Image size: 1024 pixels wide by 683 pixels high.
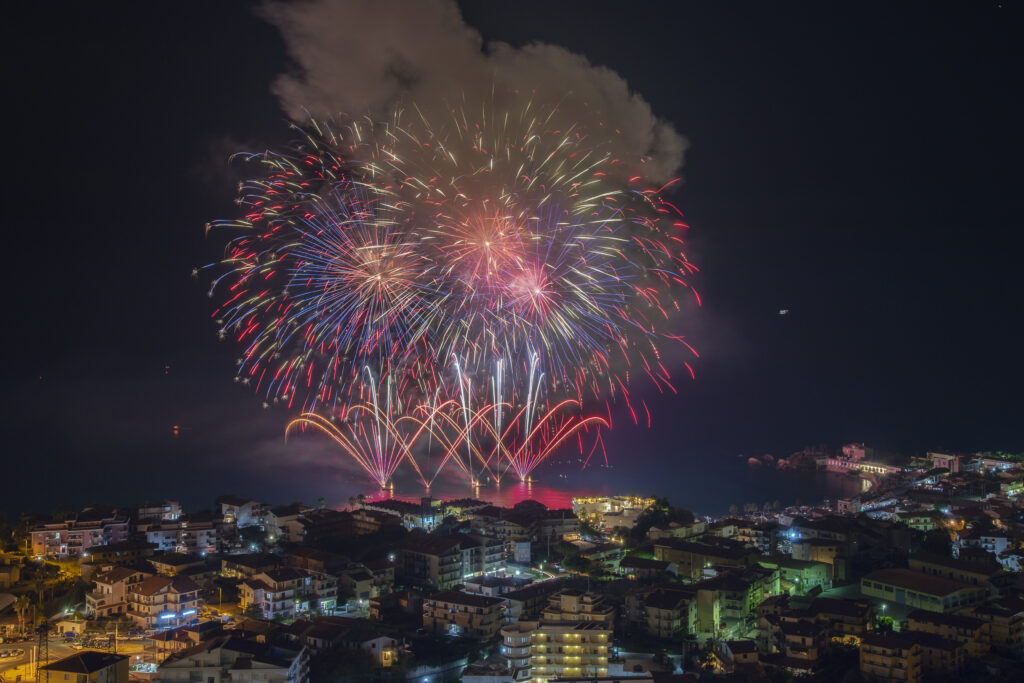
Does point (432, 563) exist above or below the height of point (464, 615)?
above

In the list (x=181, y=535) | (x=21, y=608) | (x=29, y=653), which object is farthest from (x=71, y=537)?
(x=29, y=653)

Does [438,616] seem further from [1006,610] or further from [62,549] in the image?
[1006,610]

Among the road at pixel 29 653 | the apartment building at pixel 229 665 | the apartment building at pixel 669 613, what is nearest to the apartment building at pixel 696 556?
the apartment building at pixel 669 613

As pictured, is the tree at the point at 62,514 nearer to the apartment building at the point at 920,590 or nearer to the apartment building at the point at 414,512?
the apartment building at the point at 414,512

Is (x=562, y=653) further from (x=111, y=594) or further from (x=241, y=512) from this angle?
(x=241, y=512)

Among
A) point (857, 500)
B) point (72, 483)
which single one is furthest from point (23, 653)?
point (857, 500)

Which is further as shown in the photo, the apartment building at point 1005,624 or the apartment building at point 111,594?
the apartment building at point 111,594
